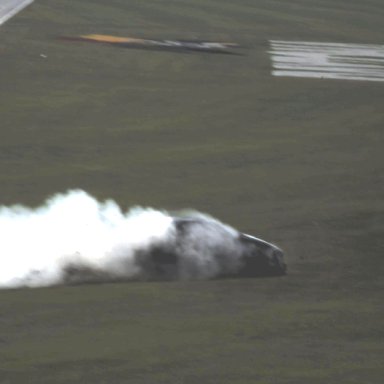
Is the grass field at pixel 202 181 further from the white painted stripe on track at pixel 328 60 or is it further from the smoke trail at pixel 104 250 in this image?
the white painted stripe on track at pixel 328 60

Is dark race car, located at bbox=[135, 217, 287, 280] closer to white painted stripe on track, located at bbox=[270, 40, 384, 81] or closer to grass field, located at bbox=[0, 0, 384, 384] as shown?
grass field, located at bbox=[0, 0, 384, 384]

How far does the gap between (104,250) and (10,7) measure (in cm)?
619

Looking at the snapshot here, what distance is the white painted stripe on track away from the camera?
24.4 feet

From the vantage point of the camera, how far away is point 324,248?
13.0 feet

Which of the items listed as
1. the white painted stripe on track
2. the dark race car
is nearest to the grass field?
the dark race car

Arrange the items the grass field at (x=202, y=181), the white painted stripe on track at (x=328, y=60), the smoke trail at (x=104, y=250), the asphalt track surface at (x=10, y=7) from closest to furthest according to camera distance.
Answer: the grass field at (x=202, y=181), the smoke trail at (x=104, y=250), the white painted stripe on track at (x=328, y=60), the asphalt track surface at (x=10, y=7)

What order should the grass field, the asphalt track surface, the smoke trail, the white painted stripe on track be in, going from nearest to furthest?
the grass field → the smoke trail → the white painted stripe on track → the asphalt track surface

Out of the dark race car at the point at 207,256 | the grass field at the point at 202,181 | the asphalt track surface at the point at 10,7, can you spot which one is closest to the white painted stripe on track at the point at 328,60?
the grass field at the point at 202,181

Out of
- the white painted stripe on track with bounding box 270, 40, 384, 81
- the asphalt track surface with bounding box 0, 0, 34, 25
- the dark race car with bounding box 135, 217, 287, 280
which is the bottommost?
the asphalt track surface with bounding box 0, 0, 34, 25

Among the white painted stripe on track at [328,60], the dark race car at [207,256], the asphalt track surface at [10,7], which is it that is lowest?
the asphalt track surface at [10,7]

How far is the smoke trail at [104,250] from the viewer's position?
352 cm

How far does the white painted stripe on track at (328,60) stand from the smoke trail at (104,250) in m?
3.62

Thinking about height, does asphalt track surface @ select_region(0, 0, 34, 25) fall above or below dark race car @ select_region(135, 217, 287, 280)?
below

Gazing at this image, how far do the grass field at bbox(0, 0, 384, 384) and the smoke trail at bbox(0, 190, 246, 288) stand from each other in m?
0.09
